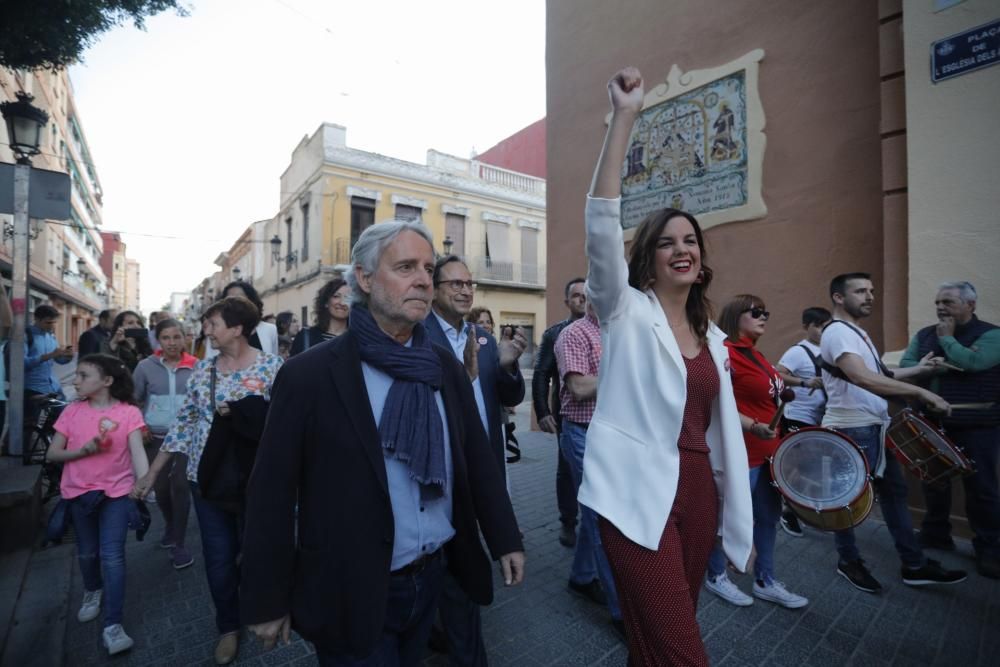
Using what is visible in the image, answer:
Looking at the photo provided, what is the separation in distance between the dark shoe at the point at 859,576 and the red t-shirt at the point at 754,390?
3.47ft

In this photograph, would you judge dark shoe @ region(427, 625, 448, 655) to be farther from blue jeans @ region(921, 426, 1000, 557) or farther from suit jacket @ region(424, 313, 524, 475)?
blue jeans @ region(921, 426, 1000, 557)

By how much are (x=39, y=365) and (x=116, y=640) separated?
15.8 feet

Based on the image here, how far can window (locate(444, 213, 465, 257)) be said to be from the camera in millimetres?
21766

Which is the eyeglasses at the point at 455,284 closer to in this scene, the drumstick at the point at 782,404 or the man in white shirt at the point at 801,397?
the drumstick at the point at 782,404

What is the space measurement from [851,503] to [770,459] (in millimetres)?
450

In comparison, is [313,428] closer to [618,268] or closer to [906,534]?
[618,268]

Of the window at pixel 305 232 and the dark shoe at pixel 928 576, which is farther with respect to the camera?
the window at pixel 305 232

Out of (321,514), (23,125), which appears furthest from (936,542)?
(23,125)

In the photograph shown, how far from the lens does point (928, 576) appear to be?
3.29 meters

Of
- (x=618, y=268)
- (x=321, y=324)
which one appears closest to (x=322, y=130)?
(x=321, y=324)

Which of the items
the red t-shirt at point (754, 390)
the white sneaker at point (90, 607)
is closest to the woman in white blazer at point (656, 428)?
the red t-shirt at point (754, 390)

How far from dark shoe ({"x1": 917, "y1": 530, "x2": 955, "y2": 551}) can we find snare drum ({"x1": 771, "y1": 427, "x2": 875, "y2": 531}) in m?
1.81

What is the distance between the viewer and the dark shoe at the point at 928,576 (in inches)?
129

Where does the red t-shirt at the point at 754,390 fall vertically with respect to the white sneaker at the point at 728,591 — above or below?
above
